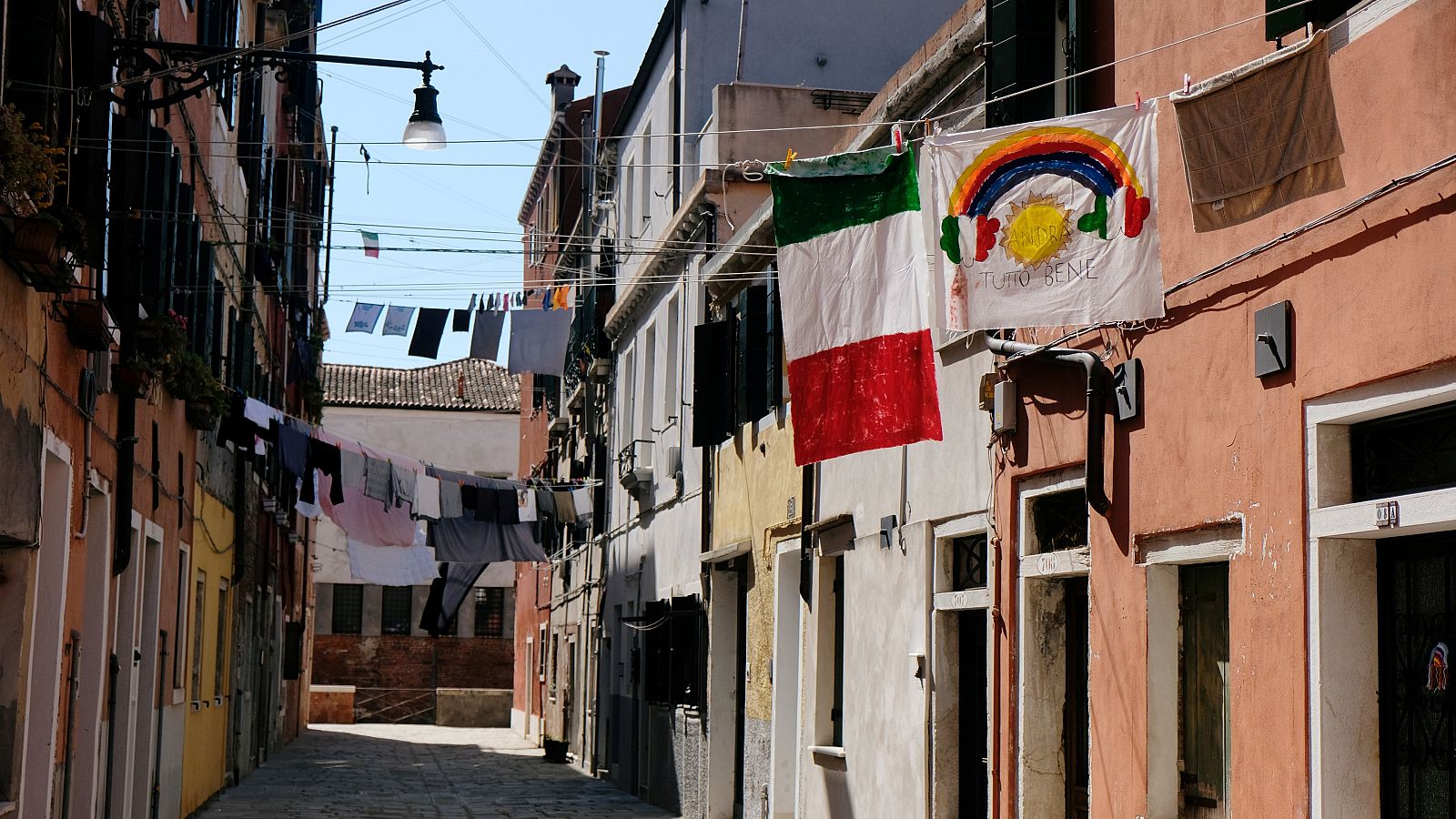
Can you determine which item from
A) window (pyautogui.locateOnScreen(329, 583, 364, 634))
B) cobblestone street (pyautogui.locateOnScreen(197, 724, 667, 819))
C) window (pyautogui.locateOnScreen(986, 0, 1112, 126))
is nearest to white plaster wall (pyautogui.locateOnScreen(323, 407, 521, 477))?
window (pyautogui.locateOnScreen(329, 583, 364, 634))

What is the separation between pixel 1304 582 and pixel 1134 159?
211 centimetres

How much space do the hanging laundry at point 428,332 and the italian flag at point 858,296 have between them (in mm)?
13003

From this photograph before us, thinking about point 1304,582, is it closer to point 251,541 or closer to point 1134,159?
point 1134,159

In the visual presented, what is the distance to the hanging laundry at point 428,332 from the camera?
22094 millimetres

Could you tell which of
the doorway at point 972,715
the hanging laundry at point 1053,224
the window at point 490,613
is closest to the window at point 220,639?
the doorway at point 972,715

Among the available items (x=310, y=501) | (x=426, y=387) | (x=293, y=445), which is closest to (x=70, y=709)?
(x=293, y=445)

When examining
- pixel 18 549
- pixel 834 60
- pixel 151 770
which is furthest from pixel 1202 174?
pixel 834 60

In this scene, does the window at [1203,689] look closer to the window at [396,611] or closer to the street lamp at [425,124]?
the street lamp at [425,124]

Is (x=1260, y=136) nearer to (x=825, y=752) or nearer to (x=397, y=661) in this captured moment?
(x=825, y=752)

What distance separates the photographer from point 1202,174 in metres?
7.61

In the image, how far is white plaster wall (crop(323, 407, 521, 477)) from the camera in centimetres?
5438

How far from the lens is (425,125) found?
11477 mm

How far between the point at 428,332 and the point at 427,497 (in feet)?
8.44

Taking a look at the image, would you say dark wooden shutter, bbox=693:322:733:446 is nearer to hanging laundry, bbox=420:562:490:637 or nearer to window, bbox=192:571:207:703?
window, bbox=192:571:207:703
